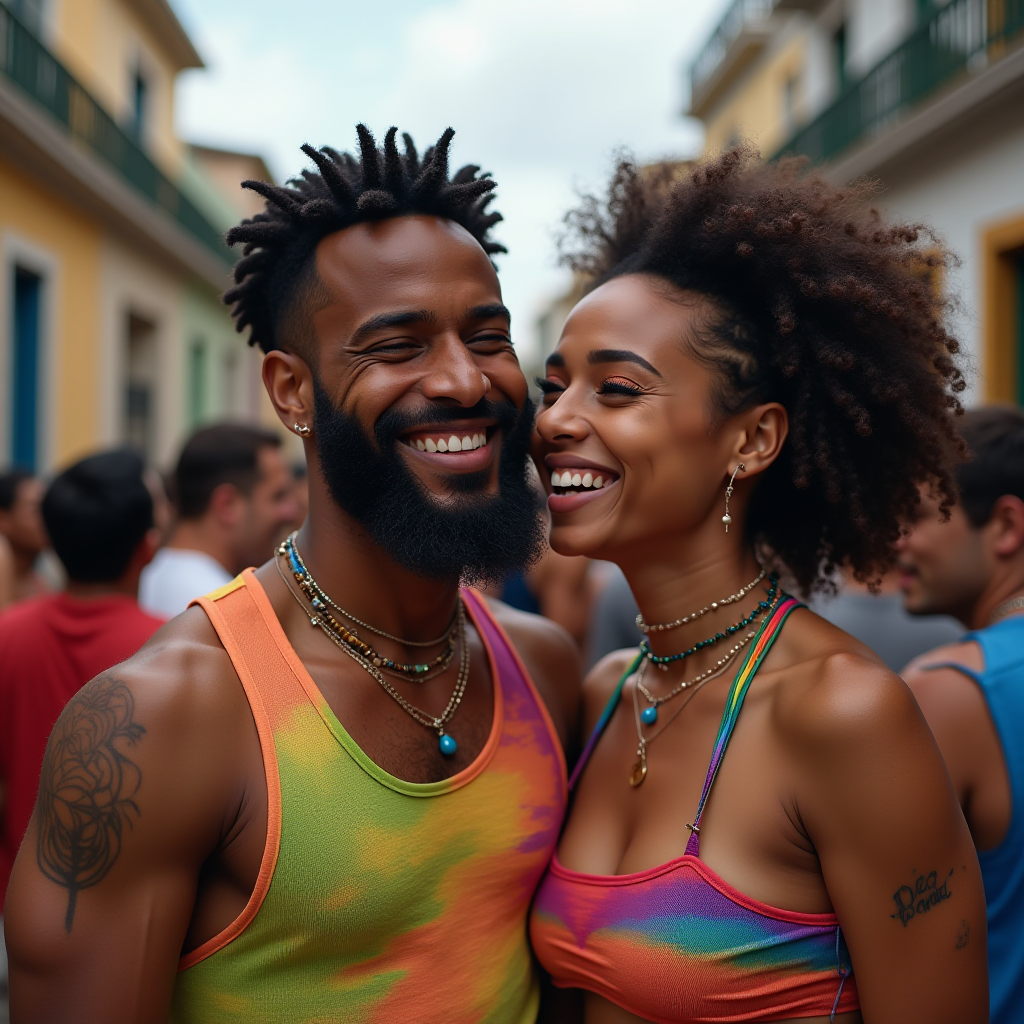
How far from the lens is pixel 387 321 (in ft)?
7.79

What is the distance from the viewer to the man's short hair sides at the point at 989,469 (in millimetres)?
3287

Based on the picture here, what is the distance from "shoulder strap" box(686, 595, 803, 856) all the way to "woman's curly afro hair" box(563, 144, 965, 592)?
0.32 metres

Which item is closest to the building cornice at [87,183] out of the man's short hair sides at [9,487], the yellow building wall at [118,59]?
the yellow building wall at [118,59]

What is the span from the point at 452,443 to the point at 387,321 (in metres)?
0.31

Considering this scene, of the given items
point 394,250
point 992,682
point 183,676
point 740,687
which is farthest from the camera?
point 992,682

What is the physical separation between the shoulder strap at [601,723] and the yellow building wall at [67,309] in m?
10.6

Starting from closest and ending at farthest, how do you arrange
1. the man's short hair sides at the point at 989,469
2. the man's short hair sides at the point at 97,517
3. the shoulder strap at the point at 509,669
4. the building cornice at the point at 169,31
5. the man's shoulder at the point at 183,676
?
the man's shoulder at the point at 183,676, the shoulder strap at the point at 509,669, the man's short hair sides at the point at 989,469, the man's short hair sides at the point at 97,517, the building cornice at the point at 169,31

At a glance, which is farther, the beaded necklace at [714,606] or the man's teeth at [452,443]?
the beaded necklace at [714,606]

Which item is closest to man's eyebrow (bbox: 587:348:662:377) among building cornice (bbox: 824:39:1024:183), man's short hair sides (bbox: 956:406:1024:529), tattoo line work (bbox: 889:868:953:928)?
tattoo line work (bbox: 889:868:953:928)

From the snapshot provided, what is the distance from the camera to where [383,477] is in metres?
2.39

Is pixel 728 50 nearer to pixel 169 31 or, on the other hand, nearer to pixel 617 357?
pixel 169 31

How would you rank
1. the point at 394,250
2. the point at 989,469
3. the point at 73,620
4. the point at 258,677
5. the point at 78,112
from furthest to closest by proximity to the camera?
the point at 78,112 → the point at 73,620 → the point at 989,469 → the point at 394,250 → the point at 258,677

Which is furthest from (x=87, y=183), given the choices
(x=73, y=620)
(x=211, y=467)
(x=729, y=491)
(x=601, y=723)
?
(x=729, y=491)

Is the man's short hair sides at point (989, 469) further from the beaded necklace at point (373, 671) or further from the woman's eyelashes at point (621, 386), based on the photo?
the beaded necklace at point (373, 671)
